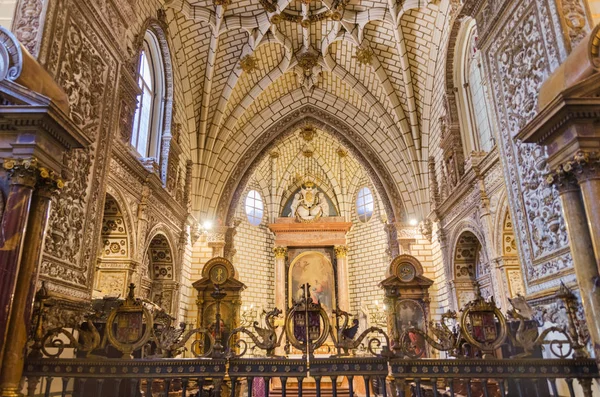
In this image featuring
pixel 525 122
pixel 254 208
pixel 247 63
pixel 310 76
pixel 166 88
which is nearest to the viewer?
pixel 525 122

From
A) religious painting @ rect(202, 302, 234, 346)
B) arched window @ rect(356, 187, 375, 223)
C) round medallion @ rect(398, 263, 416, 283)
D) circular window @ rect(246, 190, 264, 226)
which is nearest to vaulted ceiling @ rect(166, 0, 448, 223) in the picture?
round medallion @ rect(398, 263, 416, 283)

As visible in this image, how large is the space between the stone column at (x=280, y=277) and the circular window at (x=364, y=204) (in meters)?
4.56

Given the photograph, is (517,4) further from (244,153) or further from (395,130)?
(244,153)

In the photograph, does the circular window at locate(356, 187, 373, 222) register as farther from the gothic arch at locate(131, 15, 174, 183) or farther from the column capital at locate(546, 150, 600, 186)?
the column capital at locate(546, 150, 600, 186)

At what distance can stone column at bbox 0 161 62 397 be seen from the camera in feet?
13.6

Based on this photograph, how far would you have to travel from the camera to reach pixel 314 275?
19.2 metres

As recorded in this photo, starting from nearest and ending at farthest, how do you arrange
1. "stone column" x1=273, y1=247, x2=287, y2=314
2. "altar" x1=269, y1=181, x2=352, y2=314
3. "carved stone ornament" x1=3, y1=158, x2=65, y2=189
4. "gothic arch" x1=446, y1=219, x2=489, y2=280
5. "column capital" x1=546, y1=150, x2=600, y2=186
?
"column capital" x1=546, y1=150, x2=600, y2=186 → "carved stone ornament" x1=3, y1=158, x2=65, y2=189 → "gothic arch" x1=446, y1=219, x2=489, y2=280 → "stone column" x1=273, y1=247, x2=287, y2=314 → "altar" x1=269, y1=181, x2=352, y2=314

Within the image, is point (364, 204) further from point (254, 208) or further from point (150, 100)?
point (150, 100)

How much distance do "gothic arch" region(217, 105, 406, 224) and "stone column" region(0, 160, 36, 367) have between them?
11139 millimetres

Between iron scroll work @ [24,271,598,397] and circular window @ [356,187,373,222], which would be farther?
circular window @ [356,187,373,222]

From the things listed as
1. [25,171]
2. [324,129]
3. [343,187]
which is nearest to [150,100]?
[324,129]

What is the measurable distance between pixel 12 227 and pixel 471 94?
10.3 meters

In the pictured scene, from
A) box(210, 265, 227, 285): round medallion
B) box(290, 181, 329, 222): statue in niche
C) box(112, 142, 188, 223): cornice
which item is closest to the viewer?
box(112, 142, 188, 223): cornice

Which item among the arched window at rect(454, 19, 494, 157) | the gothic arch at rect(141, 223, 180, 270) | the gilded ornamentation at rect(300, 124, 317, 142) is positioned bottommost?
the gothic arch at rect(141, 223, 180, 270)
